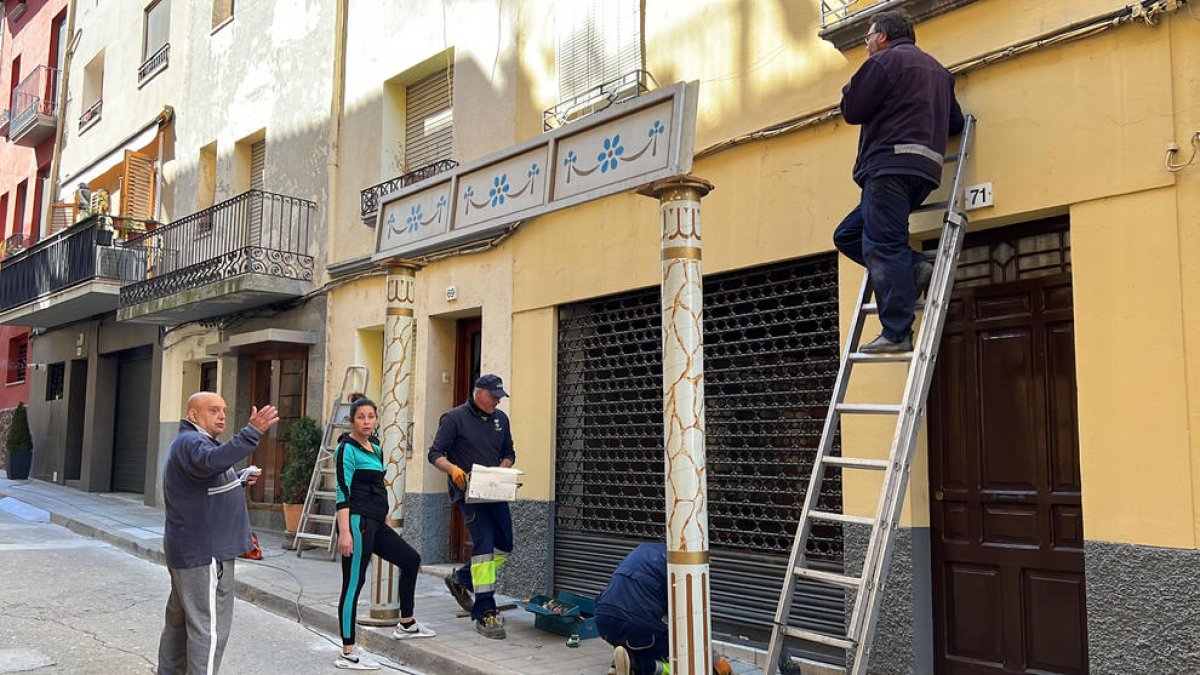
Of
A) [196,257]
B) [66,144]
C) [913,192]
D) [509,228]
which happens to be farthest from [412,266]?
[66,144]

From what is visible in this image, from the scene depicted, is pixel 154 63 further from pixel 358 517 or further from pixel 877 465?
pixel 877 465

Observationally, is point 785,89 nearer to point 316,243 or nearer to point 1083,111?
point 1083,111

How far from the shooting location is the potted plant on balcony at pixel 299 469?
11625 mm

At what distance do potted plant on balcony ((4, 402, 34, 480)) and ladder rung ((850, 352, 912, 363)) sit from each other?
68.6 feet

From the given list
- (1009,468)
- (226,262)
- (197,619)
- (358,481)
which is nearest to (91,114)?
(226,262)

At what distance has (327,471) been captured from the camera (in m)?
11.3

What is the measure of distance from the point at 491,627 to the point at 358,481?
1417mm

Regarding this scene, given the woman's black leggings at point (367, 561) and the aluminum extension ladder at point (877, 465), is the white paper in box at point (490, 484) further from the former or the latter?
the aluminum extension ladder at point (877, 465)

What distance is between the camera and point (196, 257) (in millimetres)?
14625

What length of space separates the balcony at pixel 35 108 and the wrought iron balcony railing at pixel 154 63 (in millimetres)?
5068

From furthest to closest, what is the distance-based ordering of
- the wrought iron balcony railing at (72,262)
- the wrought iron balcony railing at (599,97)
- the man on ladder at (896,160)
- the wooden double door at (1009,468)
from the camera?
the wrought iron balcony railing at (72,262) < the wrought iron balcony railing at (599,97) < the wooden double door at (1009,468) < the man on ladder at (896,160)

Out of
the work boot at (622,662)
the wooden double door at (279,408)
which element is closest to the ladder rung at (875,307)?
the work boot at (622,662)

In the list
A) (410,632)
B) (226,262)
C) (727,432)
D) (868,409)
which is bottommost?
(410,632)

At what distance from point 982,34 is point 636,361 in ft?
11.8
